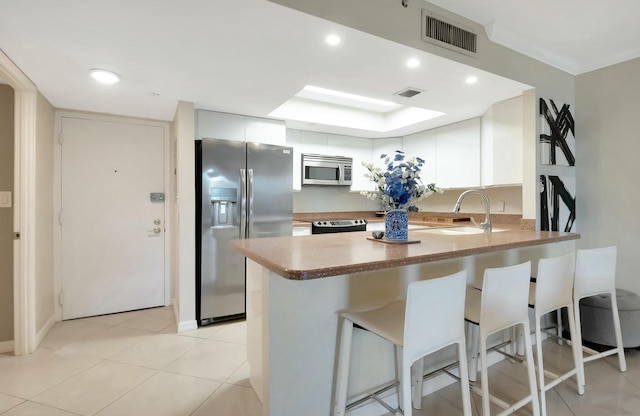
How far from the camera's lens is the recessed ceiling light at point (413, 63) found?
2096mm

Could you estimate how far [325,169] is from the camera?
403 cm

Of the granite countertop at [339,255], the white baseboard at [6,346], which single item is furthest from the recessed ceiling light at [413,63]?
the white baseboard at [6,346]

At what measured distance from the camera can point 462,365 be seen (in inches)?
52.2

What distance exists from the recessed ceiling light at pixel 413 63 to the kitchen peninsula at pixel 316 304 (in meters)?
1.25

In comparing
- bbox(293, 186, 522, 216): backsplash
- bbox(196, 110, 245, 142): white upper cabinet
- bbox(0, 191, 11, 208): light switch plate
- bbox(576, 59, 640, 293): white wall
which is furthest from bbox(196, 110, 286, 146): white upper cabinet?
bbox(576, 59, 640, 293): white wall

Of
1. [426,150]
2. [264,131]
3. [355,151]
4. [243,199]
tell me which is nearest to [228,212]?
[243,199]

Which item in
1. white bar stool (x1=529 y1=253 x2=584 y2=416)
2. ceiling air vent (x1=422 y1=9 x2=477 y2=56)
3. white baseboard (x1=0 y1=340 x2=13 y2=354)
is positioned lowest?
white baseboard (x1=0 y1=340 x2=13 y2=354)

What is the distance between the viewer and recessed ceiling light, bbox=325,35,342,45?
1.80 m

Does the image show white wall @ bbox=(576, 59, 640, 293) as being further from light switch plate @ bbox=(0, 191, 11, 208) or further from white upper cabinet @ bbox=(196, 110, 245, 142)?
light switch plate @ bbox=(0, 191, 11, 208)

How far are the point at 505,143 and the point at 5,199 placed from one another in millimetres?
4284

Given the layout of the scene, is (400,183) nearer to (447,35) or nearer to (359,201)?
(447,35)

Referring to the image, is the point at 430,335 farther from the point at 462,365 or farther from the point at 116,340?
the point at 116,340

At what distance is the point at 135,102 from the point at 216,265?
1674mm

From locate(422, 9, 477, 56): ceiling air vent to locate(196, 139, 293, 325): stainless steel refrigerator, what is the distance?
1791mm
